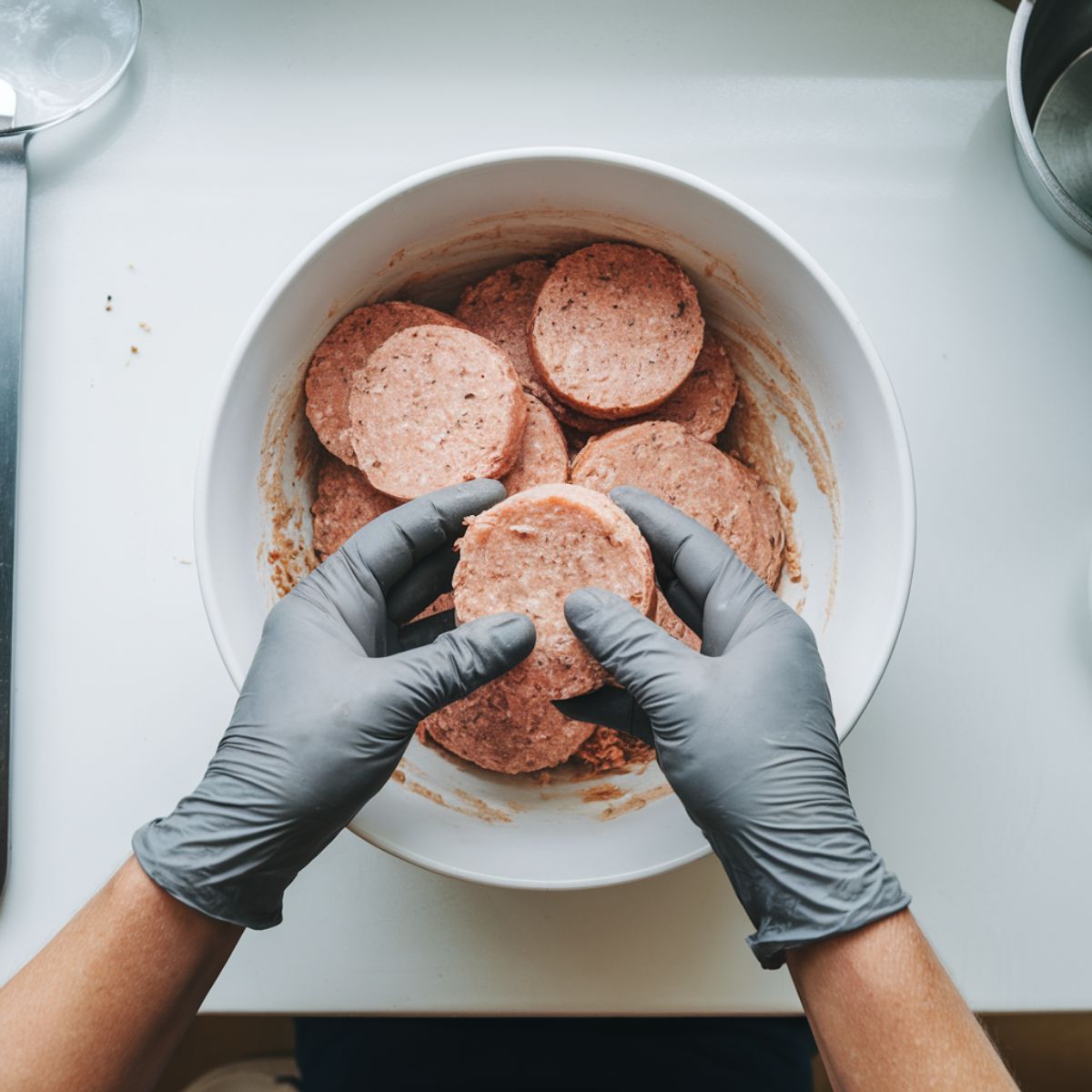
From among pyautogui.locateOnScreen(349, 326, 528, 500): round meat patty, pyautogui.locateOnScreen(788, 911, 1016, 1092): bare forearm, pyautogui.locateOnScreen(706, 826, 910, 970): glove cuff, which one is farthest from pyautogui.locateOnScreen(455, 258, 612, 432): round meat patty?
pyautogui.locateOnScreen(788, 911, 1016, 1092): bare forearm

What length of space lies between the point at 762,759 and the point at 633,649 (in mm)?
187

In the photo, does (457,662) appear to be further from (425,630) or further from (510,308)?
(510,308)

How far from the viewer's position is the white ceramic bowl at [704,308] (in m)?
1.20

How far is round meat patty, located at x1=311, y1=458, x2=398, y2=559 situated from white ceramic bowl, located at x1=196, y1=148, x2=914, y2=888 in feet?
0.07

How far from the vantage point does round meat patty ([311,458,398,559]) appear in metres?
1.43

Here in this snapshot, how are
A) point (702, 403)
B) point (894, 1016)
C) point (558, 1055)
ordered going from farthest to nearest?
point (558, 1055) < point (702, 403) < point (894, 1016)

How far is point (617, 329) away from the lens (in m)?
1.39

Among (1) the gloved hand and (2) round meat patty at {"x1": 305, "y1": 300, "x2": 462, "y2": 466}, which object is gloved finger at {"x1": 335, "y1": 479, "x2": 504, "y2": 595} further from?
(2) round meat patty at {"x1": 305, "y1": 300, "x2": 462, "y2": 466}

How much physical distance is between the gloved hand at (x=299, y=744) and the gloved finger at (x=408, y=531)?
0.16 ft

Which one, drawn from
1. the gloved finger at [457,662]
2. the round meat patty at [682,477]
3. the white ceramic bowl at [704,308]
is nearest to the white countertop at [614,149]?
the white ceramic bowl at [704,308]

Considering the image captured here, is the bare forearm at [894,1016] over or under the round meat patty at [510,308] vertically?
under

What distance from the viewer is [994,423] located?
156cm

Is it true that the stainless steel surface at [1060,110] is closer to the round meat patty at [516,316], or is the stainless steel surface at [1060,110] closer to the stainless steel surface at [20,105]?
the round meat patty at [516,316]

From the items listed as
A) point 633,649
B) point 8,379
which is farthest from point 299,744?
point 8,379
